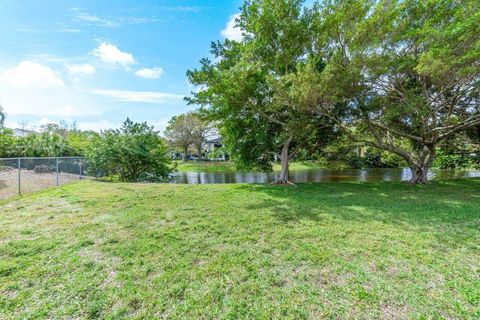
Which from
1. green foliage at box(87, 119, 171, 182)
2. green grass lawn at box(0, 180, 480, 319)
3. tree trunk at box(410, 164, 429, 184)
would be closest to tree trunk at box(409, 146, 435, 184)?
tree trunk at box(410, 164, 429, 184)

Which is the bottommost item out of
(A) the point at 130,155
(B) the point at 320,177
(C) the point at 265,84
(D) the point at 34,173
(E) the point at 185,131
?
(B) the point at 320,177

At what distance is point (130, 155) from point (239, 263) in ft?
37.1

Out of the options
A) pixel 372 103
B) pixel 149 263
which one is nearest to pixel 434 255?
pixel 149 263

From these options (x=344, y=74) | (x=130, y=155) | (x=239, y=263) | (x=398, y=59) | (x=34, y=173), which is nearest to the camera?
(x=239, y=263)

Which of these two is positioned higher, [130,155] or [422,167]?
[130,155]

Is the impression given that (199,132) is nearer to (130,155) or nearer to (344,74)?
(130,155)

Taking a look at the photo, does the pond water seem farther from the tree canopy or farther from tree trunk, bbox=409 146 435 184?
the tree canopy

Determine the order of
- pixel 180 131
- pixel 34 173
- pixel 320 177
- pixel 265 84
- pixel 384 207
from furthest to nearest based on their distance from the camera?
pixel 180 131 → pixel 320 177 → pixel 265 84 → pixel 34 173 → pixel 384 207

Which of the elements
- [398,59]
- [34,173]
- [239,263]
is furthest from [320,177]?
[34,173]

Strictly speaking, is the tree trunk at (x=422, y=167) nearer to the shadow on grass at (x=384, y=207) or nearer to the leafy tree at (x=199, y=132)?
the shadow on grass at (x=384, y=207)

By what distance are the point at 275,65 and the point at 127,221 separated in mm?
7982

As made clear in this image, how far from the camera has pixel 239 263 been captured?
9.65 feet

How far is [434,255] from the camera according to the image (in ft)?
10.2

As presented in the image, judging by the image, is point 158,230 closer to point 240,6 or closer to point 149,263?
point 149,263
